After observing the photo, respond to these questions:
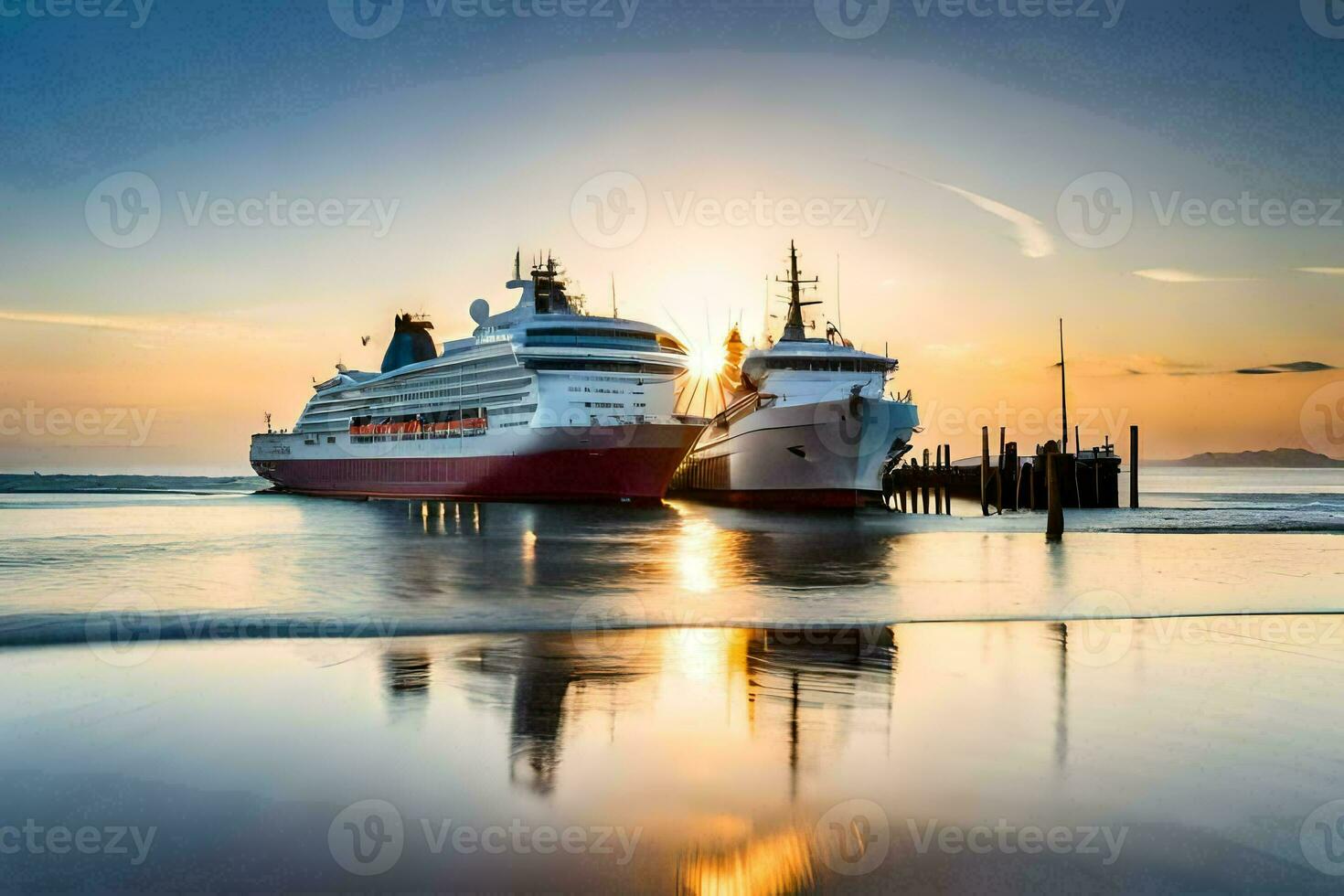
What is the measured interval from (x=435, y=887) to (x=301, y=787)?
1.69m

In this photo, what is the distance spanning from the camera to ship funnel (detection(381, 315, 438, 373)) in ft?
220

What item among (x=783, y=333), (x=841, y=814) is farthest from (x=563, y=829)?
(x=783, y=333)

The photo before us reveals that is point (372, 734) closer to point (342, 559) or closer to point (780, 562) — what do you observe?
point (780, 562)

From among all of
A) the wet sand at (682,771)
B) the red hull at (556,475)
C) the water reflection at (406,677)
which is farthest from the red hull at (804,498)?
Result: the water reflection at (406,677)

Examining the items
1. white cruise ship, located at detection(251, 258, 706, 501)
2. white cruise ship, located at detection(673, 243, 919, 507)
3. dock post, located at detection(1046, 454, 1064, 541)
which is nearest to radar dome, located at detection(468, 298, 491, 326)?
white cruise ship, located at detection(251, 258, 706, 501)

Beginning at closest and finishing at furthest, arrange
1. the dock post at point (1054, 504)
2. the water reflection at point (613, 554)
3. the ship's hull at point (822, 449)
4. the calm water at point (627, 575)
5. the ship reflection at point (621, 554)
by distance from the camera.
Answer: the calm water at point (627, 575) < the water reflection at point (613, 554) < the ship reflection at point (621, 554) < the dock post at point (1054, 504) < the ship's hull at point (822, 449)

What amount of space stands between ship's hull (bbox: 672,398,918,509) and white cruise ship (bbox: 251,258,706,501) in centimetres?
511

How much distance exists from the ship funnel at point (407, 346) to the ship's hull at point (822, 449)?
113 feet

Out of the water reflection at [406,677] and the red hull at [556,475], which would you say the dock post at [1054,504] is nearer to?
the water reflection at [406,677]

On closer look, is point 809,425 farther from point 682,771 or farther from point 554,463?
point 682,771

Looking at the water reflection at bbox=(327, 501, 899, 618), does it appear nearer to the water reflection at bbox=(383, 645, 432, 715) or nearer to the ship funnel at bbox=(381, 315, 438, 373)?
the water reflection at bbox=(383, 645, 432, 715)

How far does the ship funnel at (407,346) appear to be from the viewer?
220 ft

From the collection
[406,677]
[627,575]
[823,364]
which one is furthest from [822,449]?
[406,677]

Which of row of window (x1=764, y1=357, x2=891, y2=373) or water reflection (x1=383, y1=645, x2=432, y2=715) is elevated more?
row of window (x1=764, y1=357, x2=891, y2=373)
